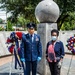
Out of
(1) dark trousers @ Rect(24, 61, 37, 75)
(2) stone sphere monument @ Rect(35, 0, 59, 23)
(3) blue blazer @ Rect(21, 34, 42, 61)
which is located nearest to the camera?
(3) blue blazer @ Rect(21, 34, 42, 61)

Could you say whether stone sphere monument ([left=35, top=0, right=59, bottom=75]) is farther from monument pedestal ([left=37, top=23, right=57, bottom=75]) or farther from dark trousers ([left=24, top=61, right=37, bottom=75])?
dark trousers ([left=24, top=61, right=37, bottom=75])

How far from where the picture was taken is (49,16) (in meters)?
7.25

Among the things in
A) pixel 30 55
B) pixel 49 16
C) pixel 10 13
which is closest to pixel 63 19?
pixel 10 13

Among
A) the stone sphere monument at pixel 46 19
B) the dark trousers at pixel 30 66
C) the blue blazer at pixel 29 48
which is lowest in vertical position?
the dark trousers at pixel 30 66

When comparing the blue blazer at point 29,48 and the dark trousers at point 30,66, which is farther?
the dark trousers at point 30,66

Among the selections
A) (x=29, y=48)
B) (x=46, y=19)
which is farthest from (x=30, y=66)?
(x=46, y=19)

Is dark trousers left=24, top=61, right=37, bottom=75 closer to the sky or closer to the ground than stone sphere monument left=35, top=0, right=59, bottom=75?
closer to the ground

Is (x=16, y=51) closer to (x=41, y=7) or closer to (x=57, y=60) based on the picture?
(x=41, y=7)

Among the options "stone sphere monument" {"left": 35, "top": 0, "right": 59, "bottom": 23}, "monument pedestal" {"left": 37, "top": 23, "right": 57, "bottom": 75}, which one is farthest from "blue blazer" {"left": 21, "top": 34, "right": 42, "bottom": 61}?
"stone sphere monument" {"left": 35, "top": 0, "right": 59, "bottom": 23}

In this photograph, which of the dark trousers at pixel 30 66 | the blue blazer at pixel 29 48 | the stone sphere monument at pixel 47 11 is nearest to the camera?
the blue blazer at pixel 29 48

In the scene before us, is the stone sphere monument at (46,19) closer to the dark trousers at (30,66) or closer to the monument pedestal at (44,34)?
the monument pedestal at (44,34)

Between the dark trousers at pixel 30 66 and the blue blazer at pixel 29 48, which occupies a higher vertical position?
the blue blazer at pixel 29 48

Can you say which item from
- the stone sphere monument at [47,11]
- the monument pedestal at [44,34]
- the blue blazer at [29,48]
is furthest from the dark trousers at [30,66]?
the stone sphere monument at [47,11]

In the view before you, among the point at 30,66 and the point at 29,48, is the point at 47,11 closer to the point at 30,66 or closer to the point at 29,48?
the point at 29,48
